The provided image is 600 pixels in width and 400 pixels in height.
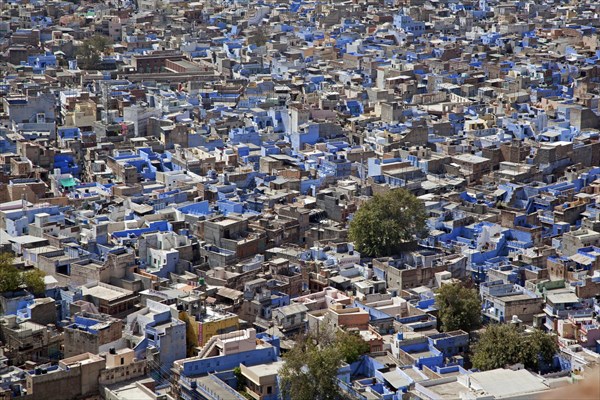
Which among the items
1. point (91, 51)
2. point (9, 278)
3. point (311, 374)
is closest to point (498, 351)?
point (311, 374)

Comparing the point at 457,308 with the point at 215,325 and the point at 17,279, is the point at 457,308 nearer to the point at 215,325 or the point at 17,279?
the point at 215,325

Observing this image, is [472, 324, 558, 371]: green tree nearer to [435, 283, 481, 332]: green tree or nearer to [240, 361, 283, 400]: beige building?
[435, 283, 481, 332]: green tree

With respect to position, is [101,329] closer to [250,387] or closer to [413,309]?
[250,387]

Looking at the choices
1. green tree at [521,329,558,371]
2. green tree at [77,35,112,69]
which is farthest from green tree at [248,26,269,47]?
green tree at [521,329,558,371]

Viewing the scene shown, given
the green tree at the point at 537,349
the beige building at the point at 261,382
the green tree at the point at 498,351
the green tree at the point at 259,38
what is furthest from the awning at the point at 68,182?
the green tree at the point at 259,38

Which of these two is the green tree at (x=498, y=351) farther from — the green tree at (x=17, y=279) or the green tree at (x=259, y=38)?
the green tree at (x=259, y=38)

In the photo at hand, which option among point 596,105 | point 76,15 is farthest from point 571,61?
point 76,15
